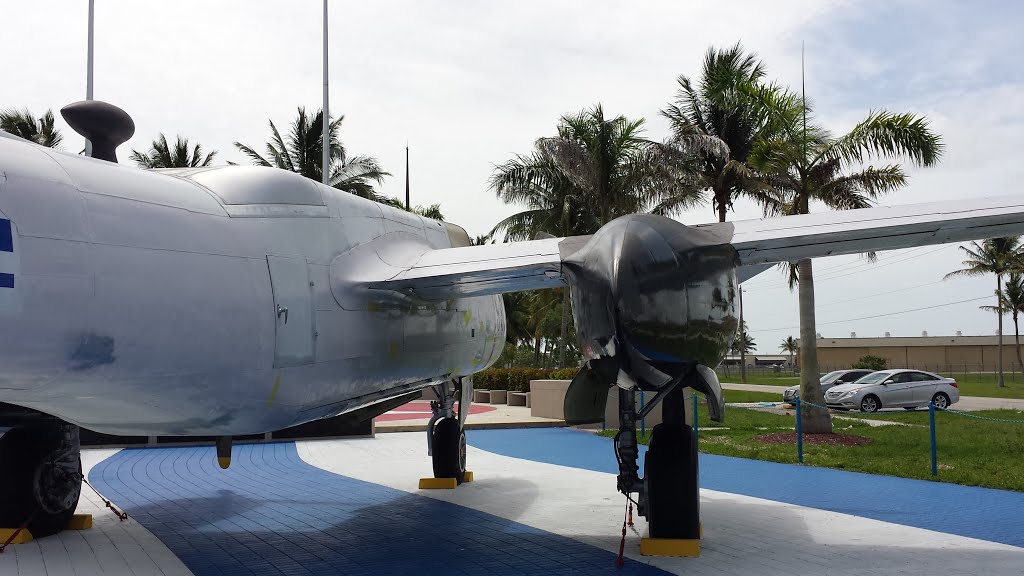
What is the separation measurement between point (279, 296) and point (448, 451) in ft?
21.9

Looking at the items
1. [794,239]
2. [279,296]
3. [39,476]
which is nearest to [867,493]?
[794,239]

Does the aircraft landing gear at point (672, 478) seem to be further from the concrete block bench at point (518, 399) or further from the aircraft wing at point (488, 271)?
the concrete block bench at point (518, 399)

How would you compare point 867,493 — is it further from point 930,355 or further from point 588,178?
point 930,355

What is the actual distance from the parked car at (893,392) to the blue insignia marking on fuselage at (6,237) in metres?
24.3

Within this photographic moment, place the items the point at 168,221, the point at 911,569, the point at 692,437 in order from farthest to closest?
the point at 692,437 < the point at 911,569 < the point at 168,221

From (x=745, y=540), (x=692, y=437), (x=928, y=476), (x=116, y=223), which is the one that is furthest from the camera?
(x=928, y=476)

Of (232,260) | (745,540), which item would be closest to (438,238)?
(232,260)

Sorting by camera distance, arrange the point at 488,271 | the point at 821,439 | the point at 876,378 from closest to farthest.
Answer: the point at 488,271
the point at 821,439
the point at 876,378

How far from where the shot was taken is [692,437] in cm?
777

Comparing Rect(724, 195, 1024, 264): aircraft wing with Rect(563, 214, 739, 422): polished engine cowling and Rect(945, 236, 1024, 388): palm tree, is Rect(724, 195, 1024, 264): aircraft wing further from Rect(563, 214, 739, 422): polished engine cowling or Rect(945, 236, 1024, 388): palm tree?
Rect(945, 236, 1024, 388): palm tree

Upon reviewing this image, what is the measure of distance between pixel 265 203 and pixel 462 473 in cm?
707

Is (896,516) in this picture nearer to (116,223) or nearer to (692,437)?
(692,437)

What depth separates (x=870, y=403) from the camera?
25188 mm

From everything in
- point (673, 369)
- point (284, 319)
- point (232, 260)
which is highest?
point (232, 260)
